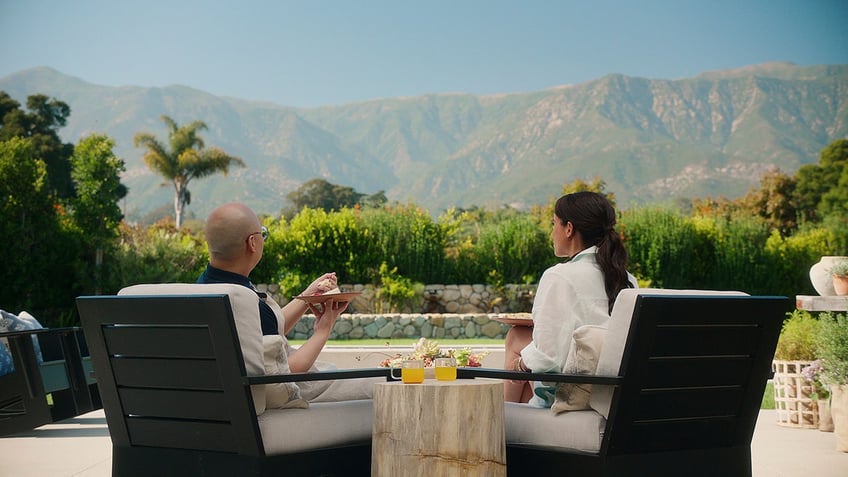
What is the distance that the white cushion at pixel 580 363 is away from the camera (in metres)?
3.12

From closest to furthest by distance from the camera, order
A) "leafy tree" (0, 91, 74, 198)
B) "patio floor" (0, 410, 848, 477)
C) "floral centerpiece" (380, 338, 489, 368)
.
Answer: "floral centerpiece" (380, 338, 489, 368) → "patio floor" (0, 410, 848, 477) → "leafy tree" (0, 91, 74, 198)

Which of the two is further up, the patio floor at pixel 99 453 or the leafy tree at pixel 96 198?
the leafy tree at pixel 96 198

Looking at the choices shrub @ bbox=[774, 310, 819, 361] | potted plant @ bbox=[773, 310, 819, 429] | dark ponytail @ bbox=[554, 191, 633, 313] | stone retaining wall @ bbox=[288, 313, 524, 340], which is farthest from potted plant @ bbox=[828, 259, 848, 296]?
stone retaining wall @ bbox=[288, 313, 524, 340]

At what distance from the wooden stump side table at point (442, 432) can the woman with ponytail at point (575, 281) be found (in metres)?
0.35

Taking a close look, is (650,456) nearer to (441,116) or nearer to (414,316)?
(414,316)

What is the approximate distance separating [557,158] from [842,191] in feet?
226

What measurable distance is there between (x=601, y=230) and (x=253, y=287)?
4.55ft

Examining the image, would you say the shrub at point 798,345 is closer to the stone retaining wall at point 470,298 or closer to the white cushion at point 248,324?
the white cushion at point 248,324

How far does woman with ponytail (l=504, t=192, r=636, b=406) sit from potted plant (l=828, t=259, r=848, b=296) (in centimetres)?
296

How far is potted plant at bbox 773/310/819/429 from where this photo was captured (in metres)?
6.29

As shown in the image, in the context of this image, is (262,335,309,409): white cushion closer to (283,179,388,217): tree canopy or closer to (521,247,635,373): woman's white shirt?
(521,247,635,373): woman's white shirt

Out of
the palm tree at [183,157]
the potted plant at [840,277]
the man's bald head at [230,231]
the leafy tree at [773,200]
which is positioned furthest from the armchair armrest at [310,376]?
the palm tree at [183,157]

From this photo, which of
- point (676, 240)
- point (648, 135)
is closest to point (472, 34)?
point (648, 135)

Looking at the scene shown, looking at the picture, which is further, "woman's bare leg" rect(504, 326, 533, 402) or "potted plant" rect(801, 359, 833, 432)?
"potted plant" rect(801, 359, 833, 432)
